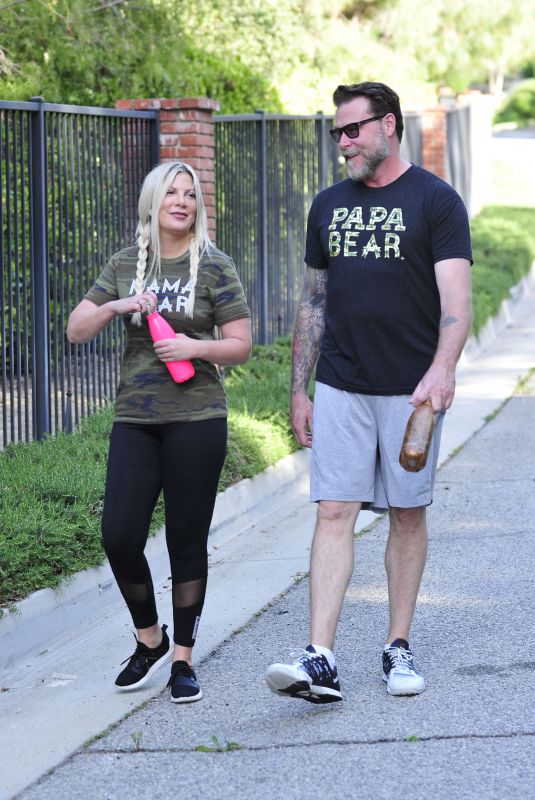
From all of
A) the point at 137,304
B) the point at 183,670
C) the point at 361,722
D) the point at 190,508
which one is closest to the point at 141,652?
the point at 183,670

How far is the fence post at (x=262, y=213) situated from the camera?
12.0 metres

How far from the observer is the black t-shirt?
15.0 feet

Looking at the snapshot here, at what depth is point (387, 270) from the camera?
462 centimetres

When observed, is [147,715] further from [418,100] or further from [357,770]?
[418,100]

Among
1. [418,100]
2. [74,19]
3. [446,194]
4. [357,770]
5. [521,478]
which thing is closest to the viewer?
[357,770]

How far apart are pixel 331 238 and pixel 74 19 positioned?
244 inches

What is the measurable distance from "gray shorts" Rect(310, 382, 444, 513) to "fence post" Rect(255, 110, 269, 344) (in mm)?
7343

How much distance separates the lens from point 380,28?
3419 centimetres

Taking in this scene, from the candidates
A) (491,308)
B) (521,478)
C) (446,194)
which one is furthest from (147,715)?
(491,308)

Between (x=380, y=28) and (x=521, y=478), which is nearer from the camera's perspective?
(x=521, y=478)

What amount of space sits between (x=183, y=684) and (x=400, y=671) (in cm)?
76

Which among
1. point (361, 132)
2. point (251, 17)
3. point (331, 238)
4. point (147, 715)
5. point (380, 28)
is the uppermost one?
point (380, 28)

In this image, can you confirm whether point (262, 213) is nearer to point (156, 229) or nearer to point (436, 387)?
point (156, 229)

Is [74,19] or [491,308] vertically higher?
[74,19]
